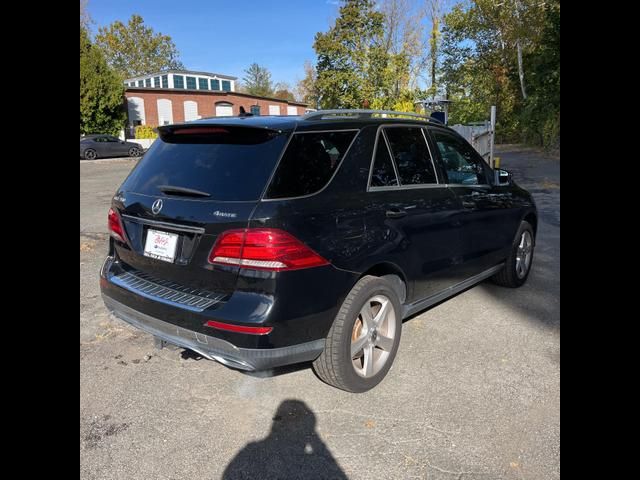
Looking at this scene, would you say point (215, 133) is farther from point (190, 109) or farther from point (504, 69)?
point (190, 109)

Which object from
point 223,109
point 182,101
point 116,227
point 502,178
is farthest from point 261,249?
point 223,109

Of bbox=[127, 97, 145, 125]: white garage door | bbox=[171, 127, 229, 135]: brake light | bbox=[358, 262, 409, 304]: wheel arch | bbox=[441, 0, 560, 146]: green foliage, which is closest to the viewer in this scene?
bbox=[171, 127, 229, 135]: brake light

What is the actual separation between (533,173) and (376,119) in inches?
585

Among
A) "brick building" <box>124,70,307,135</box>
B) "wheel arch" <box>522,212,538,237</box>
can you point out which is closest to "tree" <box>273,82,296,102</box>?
"brick building" <box>124,70,307,135</box>

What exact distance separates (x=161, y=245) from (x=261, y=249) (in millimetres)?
723

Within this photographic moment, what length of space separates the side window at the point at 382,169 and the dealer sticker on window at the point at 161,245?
1299 millimetres

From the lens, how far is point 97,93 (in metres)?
28.9

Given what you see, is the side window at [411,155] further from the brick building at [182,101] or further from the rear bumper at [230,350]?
the brick building at [182,101]

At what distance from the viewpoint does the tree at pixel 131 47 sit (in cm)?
5469

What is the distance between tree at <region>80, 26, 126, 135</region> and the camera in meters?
28.4

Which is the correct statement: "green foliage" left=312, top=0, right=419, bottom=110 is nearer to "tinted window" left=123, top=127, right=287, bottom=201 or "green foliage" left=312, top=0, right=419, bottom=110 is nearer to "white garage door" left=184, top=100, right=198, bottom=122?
"white garage door" left=184, top=100, right=198, bottom=122

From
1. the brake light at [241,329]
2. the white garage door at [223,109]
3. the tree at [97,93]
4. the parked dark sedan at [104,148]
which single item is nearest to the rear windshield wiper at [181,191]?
the brake light at [241,329]
